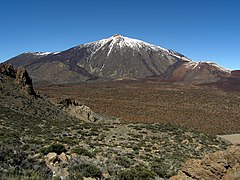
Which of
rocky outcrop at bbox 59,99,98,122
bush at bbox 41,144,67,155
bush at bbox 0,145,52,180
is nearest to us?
bush at bbox 0,145,52,180

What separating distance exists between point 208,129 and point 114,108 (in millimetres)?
16781

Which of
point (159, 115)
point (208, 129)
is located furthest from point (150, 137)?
point (159, 115)

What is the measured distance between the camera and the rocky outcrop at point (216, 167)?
764 centimetres

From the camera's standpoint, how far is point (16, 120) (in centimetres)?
2153

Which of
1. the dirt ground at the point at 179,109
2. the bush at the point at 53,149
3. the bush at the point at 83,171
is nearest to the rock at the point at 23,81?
the dirt ground at the point at 179,109

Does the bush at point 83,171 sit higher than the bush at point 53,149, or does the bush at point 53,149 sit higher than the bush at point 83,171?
the bush at point 53,149

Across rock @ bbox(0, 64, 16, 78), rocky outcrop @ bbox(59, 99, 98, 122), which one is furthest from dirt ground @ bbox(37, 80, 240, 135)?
rock @ bbox(0, 64, 16, 78)

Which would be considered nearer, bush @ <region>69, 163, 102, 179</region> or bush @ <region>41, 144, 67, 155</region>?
bush @ <region>69, 163, 102, 179</region>

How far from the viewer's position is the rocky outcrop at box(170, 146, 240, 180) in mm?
7641

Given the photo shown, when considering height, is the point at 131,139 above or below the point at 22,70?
below

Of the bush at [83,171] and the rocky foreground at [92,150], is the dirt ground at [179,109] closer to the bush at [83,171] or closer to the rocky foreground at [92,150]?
the rocky foreground at [92,150]

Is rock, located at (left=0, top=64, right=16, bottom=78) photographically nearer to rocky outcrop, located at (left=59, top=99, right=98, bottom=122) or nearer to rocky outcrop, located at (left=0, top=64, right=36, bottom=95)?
rocky outcrop, located at (left=0, top=64, right=36, bottom=95)

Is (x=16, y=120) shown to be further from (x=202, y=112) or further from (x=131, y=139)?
(x=202, y=112)

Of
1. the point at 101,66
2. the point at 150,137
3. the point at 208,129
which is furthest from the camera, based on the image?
the point at 101,66
